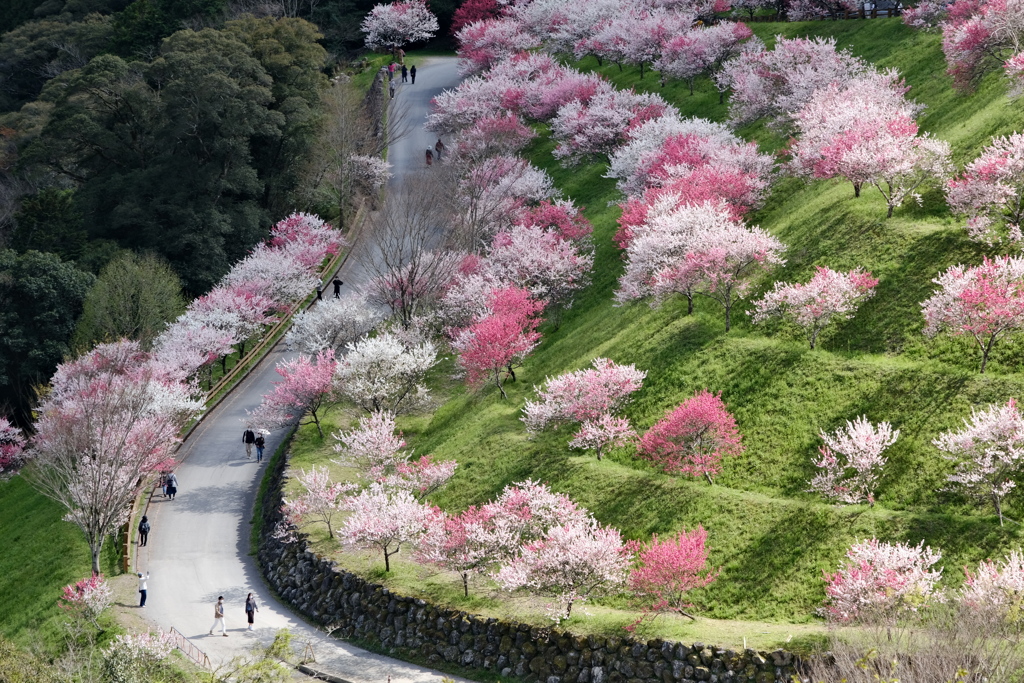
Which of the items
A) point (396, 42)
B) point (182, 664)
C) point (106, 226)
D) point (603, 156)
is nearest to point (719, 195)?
point (603, 156)

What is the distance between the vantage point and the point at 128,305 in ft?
192

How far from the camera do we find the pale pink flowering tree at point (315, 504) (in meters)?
38.8

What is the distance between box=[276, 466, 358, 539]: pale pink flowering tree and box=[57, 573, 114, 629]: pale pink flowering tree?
632 cm

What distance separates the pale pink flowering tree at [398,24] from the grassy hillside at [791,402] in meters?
52.6

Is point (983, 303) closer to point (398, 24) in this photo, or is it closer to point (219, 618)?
point (219, 618)

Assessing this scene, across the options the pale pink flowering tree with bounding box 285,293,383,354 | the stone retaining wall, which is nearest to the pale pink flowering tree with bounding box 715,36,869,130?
the pale pink flowering tree with bounding box 285,293,383,354

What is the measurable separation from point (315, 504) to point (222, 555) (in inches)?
206

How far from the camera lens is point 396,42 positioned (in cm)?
9625

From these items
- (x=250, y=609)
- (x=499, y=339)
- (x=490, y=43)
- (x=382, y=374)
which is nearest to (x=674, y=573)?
(x=250, y=609)

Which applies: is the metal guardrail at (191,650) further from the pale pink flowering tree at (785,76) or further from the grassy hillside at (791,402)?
the pale pink flowering tree at (785,76)

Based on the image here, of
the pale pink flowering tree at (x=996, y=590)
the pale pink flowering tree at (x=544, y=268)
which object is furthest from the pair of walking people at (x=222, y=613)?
the pale pink flowering tree at (x=996, y=590)

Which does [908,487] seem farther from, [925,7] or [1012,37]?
[925,7]

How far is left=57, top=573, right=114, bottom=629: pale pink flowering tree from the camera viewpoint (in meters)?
36.5

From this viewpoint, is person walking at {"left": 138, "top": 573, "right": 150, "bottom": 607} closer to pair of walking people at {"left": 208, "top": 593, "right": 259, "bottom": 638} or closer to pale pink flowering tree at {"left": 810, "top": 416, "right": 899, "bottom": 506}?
pair of walking people at {"left": 208, "top": 593, "right": 259, "bottom": 638}
